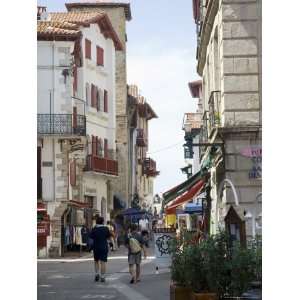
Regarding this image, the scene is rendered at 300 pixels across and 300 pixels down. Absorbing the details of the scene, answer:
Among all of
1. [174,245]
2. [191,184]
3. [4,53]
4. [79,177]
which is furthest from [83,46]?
[4,53]

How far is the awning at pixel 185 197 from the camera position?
2438cm

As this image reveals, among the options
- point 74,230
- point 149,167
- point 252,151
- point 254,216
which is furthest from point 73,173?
point 149,167

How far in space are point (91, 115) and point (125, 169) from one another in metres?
11.0

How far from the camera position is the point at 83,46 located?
153 ft

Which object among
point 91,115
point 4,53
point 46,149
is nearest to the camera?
point 4,53

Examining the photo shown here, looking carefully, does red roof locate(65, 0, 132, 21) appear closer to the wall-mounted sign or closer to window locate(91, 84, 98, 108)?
window locate(91, 84, 98, 108)

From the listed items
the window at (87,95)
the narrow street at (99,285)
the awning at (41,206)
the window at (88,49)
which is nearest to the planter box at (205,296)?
the narrow street at (99,285)

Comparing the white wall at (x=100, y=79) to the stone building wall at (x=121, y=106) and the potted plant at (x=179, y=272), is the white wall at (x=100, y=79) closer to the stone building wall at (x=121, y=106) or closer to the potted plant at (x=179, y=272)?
the stone building wall at (x=121, y=106)

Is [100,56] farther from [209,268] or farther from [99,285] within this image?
[209,268]

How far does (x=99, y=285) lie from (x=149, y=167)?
6036 centimetres

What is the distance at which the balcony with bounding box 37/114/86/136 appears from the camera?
4059 centimetres

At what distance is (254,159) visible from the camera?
20656mm

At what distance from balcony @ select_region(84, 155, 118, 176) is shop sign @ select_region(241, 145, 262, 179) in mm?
25716
